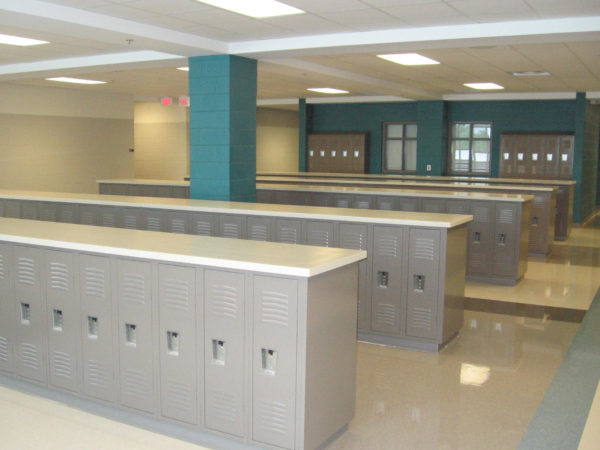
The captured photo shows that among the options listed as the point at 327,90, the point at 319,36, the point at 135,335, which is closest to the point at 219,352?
the point at 135,335

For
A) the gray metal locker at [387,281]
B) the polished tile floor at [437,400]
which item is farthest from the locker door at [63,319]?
the gray metal locker at [387,281]

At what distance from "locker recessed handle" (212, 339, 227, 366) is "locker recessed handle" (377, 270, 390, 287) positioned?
89.3 inches

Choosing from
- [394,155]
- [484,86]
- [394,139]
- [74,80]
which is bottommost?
[394,155]

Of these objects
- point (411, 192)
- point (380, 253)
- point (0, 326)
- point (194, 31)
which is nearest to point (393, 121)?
point (411, 192)

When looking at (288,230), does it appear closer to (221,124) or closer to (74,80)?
(221,124)

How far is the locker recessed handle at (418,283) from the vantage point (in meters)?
5.28

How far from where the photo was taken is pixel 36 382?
413cm

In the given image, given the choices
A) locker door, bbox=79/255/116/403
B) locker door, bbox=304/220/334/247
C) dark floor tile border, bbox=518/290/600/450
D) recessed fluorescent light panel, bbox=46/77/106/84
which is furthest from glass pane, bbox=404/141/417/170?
locker door, bbox=79/255/116/403

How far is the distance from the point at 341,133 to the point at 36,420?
16.0 meters

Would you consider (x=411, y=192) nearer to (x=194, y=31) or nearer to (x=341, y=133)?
(x=194, y=31)

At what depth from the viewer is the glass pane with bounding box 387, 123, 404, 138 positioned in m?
17.3

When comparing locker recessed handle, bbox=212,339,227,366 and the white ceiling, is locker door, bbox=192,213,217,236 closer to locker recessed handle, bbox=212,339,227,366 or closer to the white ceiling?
the white ceiling

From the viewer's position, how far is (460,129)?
1634cm

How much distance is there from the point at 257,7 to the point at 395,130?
1194 cm
